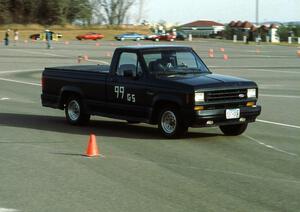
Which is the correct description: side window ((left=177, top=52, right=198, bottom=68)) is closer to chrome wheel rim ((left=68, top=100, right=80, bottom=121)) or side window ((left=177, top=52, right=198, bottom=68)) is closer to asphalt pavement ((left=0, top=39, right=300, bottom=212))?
asphalt pavement ((left=0, top=39, right=300, bottom=212))

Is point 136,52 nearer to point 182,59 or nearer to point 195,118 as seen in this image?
point 182,59

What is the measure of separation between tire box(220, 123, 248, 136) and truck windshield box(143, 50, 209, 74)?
1.24m

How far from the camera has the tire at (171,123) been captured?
35.7 ft

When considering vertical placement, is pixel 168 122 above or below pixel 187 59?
below

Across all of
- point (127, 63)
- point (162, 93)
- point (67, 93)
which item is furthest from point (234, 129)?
point (67, 93)

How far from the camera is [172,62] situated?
38.7 feet

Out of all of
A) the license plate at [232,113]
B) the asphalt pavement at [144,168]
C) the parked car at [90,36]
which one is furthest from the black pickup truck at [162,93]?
the parked car at [90,36]

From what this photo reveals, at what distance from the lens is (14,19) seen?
113 m

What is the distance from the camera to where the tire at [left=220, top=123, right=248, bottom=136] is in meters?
11.6

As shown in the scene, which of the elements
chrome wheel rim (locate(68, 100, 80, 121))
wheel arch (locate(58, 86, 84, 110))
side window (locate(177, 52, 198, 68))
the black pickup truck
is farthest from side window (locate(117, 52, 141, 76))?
chrome wheel rim (locate(68, 100, 80, 121))

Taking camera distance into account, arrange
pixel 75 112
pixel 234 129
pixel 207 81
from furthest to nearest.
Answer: pixel 75 112 < pixel 234 129 < pixel 207 81

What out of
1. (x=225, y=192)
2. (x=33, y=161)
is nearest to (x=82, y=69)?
(x=33, y=161)

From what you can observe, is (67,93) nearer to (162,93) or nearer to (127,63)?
(127,63)

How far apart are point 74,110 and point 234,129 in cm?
369
